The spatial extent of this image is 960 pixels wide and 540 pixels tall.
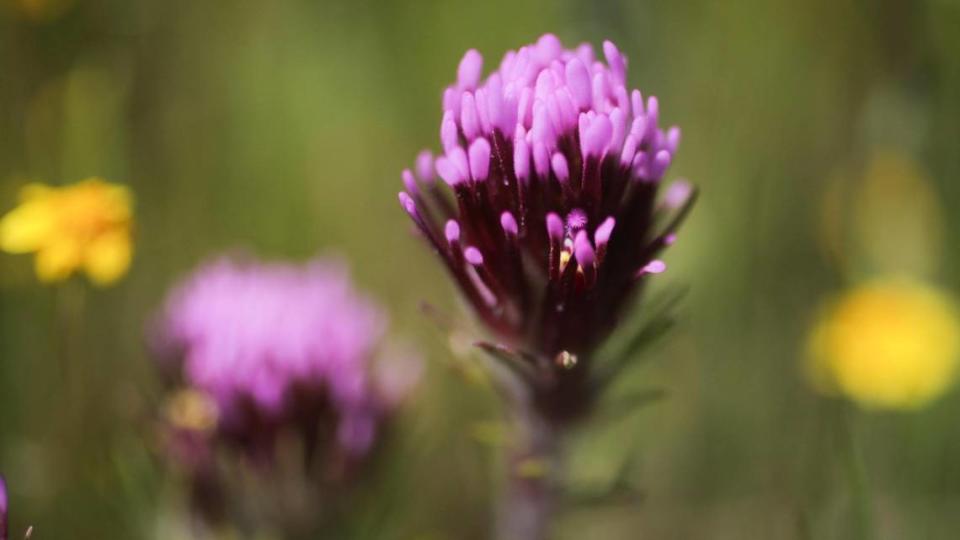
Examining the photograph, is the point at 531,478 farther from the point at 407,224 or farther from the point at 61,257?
the point at 407,224

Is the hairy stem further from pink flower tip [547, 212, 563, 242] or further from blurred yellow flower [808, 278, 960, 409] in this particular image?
blurred yellow flower [808, 278, 960, 409]

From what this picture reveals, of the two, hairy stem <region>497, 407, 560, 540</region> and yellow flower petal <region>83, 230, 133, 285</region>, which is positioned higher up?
yellow flower petal <region>83, 230, 133, 285</region>

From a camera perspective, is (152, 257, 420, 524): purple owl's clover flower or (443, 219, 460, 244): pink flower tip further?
(152, 257, 420, 524): purple owl's clover flower

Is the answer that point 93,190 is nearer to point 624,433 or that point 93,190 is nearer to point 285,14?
point 624,433

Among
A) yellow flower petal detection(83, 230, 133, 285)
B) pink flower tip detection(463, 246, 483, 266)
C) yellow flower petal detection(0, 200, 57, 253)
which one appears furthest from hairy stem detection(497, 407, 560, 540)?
yellow flower petal detection(0, 200, 57, 253)

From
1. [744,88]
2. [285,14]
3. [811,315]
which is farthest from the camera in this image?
[285,14]

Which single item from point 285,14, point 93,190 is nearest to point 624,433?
point 93,190

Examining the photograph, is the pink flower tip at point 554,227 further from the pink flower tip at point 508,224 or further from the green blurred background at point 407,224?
the green blurred background at point 407,224
